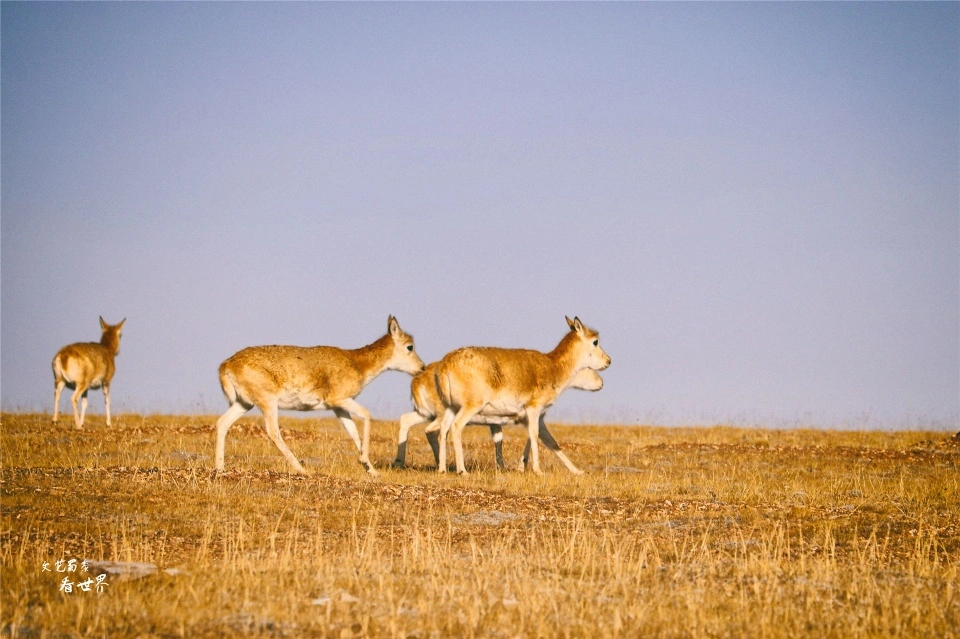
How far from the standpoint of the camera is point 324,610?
892 cm

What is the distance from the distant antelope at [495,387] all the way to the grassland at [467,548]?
110 centimetres

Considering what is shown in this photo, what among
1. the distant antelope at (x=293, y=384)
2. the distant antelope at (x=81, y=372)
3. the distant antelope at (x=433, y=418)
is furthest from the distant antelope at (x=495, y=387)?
the distant antelope at (x=81, y=372)

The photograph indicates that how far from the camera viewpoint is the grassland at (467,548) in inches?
345

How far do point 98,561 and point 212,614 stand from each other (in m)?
2.28

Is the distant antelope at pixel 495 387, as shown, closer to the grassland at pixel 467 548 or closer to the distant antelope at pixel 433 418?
the distant antelope at pixel 433 418

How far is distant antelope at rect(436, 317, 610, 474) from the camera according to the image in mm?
20312

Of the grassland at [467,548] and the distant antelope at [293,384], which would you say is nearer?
the grassland at [467,548]

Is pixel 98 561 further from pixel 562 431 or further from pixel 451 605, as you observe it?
pixel 562 431

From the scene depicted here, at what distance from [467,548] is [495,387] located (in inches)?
330

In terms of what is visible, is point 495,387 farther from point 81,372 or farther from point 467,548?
point 81,372

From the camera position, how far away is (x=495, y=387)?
20.6 meters

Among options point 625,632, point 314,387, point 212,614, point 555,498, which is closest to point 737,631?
point 625,632

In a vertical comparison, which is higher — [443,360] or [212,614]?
[443,360]

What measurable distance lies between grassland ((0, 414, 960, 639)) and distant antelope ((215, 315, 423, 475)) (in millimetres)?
911
